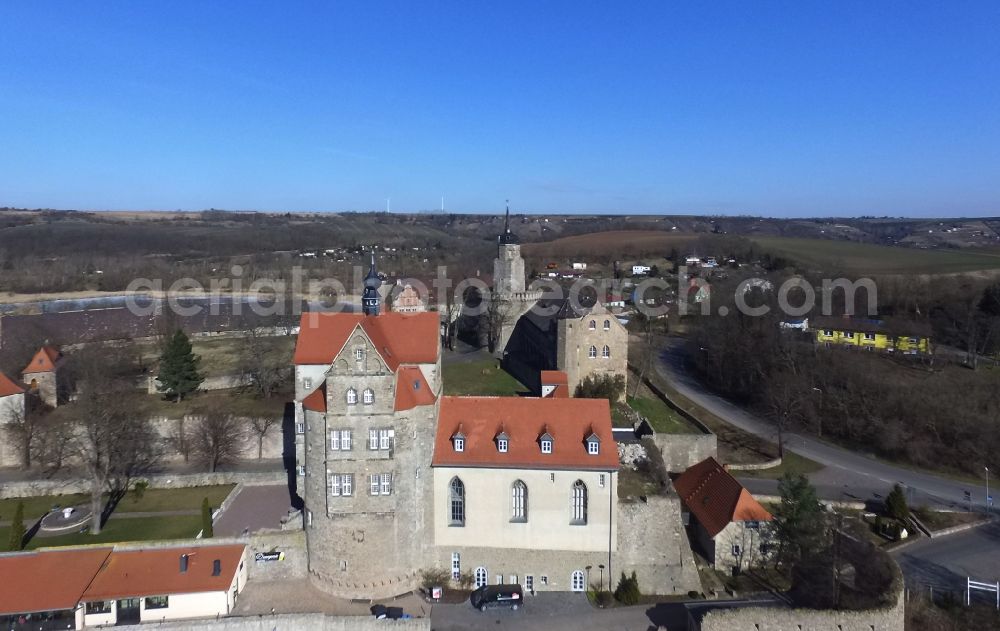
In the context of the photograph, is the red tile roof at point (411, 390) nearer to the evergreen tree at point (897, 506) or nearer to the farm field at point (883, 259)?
the evergreen tree at point (897, 506)

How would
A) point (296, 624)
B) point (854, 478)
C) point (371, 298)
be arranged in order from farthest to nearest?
point (854, 478) → point (371, 298) → point (296, 624)

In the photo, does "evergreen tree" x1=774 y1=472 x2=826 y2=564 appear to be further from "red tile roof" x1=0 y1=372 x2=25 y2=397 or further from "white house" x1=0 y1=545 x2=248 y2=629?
"red tile roof" x1=0 y1=372 x2=25 y2=397

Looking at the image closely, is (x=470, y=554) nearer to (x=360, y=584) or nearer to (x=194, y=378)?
(x=360, y=584)

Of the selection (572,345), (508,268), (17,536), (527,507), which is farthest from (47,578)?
(508,268)

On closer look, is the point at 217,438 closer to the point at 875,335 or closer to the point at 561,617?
the point at 561,617

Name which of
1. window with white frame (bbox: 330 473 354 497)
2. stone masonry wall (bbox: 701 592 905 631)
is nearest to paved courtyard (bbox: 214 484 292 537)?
window with white frame (bbox: 330 473 354 497)

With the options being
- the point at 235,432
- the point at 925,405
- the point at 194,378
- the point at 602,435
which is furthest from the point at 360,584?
the point at 925,405
